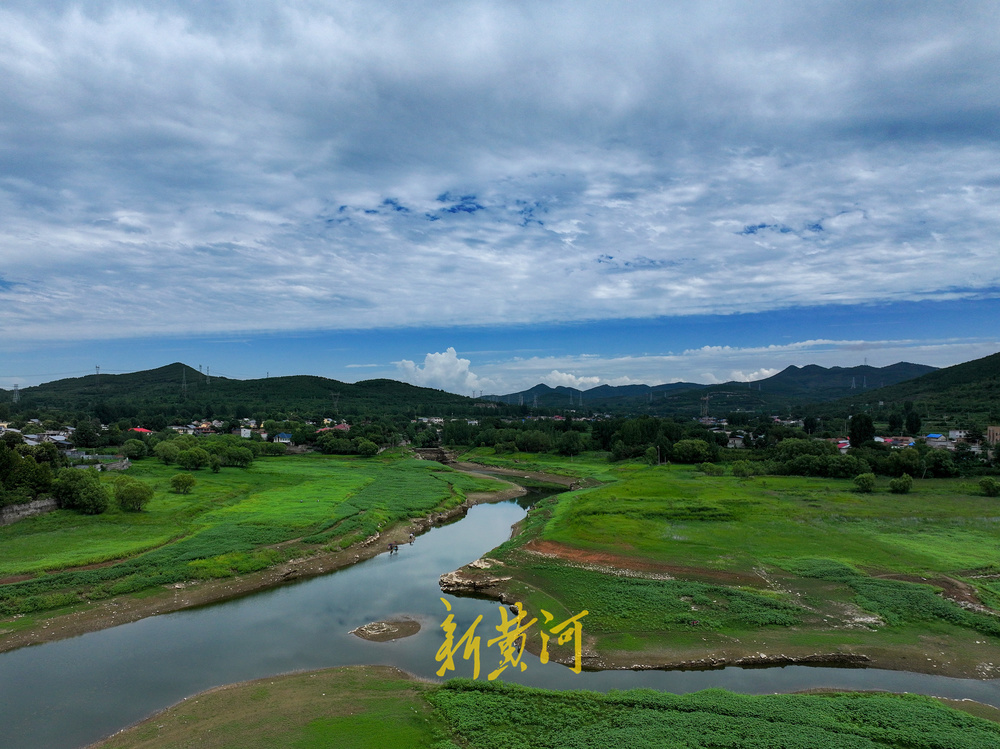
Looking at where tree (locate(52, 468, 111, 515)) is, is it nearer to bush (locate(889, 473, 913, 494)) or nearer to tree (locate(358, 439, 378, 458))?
tree (locate(358, 439, 378, 458))

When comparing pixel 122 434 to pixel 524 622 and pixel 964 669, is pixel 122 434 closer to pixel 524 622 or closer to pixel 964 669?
pixel 524 622

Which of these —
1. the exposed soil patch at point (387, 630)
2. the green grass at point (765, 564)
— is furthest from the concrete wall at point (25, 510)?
the green grass at point (765, 564)

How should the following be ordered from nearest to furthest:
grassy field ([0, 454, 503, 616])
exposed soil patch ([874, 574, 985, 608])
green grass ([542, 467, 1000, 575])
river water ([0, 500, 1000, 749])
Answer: river water ([0, 500, 1000, 749]) → exposed soil patch ([874, 574, 985, 608]) → grassy field ([0, 454, 503, 616]) → green grass ([542, 467, 1000, 575])

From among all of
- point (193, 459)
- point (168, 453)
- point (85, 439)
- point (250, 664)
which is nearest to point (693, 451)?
point (193, 459)

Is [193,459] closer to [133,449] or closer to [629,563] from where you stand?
[133,449]

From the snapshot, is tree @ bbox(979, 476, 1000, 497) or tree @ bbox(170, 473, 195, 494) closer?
tree @ bbox(170, 473, 195, 494)

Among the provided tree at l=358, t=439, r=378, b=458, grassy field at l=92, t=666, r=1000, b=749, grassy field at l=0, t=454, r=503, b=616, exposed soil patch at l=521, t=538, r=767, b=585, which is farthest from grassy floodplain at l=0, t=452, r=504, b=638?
tree at l=358, t=439, r=378, b=458
